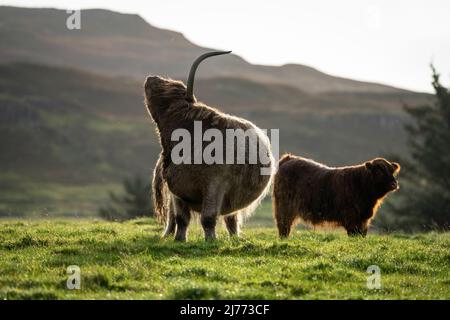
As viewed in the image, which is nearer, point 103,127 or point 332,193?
point 332,193

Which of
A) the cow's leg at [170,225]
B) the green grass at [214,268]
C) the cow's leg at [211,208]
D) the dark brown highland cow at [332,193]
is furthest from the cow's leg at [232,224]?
the dark brown highland cow at [332,193]

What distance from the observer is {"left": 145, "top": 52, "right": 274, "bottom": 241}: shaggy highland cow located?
11.6m

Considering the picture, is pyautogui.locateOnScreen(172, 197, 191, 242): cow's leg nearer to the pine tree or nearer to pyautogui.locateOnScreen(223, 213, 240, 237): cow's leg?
pyautogui.locateOnScreen(223, 213, 240, 237): cow's leg

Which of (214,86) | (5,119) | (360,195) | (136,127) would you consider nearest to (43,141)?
(5,119)

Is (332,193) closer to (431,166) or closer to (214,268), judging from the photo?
(214,268)

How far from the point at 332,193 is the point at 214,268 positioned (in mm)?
6025

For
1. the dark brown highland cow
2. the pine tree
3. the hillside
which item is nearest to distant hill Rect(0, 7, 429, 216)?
the hillside

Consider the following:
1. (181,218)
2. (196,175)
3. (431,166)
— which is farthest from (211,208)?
(431,166)

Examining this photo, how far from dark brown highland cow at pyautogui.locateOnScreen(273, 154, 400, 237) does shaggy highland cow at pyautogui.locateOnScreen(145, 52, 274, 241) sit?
1.98 metres

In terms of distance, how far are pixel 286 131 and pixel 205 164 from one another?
133 m

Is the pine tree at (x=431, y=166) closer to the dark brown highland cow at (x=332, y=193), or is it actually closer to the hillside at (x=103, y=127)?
the dark brown highland cow at (x=332, y=193)

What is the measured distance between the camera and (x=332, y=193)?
→ 48.1 feet

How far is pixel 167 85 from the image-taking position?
1272 cm
